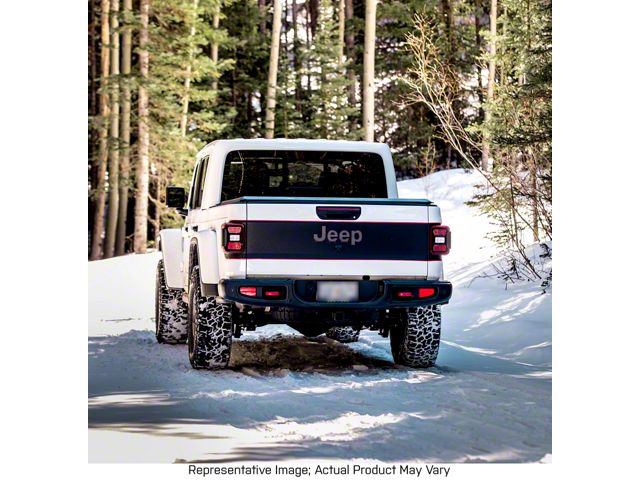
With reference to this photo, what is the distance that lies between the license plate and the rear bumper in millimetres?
36

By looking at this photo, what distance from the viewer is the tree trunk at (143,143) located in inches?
1076

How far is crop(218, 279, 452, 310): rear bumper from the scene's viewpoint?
8.86 meters

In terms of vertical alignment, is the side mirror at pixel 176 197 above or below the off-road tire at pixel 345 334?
above

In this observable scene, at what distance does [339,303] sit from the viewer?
356 inches

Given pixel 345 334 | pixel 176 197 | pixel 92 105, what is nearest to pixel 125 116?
pixel 92 105

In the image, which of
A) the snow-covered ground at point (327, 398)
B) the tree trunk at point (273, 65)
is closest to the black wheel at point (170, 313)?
the snow-covered ground at point (327, 398)

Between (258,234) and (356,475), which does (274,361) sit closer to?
(258,234)

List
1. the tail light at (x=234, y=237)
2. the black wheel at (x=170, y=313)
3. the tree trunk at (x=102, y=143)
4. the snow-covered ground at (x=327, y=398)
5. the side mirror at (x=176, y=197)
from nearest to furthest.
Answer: the snow-covered ground at (x=327, y=398)
the tail light at (x=234, y=237)
the side mirror at (x=176, y=197)
the black wheel at (x=170, y=313)
the tree trunk at (x=102, y=143)

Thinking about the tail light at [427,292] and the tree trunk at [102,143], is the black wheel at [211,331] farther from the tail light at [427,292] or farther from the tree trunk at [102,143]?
the tree trunk at [102,143]

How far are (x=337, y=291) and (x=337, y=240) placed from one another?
437 millimetres

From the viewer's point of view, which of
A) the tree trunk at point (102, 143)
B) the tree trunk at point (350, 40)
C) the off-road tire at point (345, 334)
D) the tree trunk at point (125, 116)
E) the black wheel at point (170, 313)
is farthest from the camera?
the tree trunk at point (350, 40)

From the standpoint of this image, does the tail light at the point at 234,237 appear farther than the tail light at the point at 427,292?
No

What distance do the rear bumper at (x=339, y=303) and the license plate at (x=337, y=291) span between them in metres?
0.04

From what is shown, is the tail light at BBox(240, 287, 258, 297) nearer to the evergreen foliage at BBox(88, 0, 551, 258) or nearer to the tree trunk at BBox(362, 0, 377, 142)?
the evergreen foliage at BBox(88, 0, 551, 258)
